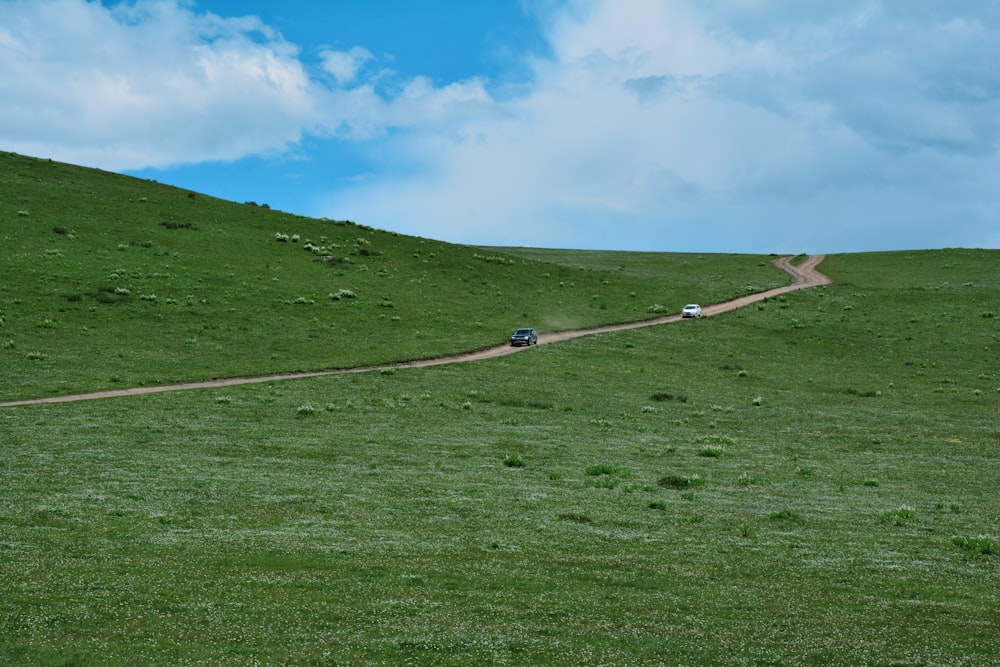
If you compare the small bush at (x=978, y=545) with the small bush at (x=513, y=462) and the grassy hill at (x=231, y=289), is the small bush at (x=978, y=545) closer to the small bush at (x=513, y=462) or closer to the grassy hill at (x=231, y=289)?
the small bush at (x=513, y=462)

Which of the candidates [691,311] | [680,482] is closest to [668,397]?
[680,482]

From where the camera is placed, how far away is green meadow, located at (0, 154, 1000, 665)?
13.9 m

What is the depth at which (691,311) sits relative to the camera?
305 feet

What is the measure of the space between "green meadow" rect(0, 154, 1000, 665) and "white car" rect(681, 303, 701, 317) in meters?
4.53

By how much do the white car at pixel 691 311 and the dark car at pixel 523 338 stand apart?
79.3 feet

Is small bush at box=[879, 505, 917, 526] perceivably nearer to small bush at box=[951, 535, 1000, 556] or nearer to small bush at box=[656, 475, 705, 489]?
small bush at box=[951, 535, 1000, 556]

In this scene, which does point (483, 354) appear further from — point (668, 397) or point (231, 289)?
point (231, 289)

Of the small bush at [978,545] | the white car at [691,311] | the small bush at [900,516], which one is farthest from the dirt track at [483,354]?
the small bush at [978,545]

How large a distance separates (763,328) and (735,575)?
72.1m

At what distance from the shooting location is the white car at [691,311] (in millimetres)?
92500

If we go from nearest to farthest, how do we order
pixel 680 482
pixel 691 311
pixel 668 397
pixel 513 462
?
pixel 680 482 → pixel 513 462 → pixel 668 397 → pixel 691 311

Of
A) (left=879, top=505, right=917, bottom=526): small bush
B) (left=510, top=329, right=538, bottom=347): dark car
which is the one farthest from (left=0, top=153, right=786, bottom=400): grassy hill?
(left=879, top=505, right=917, bottom=526): small bush

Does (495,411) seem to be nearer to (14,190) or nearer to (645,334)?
(645,334)

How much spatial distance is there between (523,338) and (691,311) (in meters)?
26.7
